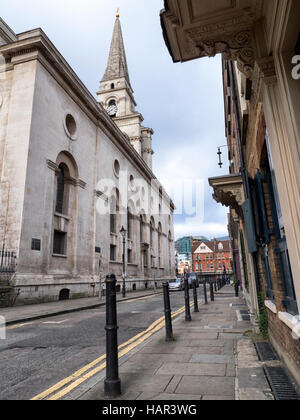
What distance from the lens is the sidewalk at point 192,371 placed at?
9.57 feet

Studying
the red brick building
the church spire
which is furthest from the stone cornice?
the red brick building

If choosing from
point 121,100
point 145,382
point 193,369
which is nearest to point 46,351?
point 145,382

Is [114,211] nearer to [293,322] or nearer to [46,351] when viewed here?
[46,351]

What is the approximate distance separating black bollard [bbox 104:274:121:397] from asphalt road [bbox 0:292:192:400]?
0.94 metres

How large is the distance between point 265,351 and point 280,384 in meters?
1.46

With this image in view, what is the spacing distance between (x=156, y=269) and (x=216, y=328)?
34.8 m

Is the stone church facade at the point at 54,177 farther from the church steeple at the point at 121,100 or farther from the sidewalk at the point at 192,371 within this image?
the church steeple at the point at 121,100

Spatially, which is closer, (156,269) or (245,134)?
(245,134)

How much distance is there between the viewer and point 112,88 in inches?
1832

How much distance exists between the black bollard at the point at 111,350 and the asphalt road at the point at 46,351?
3.08ft

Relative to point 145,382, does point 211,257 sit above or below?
above

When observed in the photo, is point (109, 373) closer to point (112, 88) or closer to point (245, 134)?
point (245, 134)

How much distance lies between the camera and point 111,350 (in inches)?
123

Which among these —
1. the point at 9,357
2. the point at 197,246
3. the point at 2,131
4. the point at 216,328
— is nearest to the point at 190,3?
the point at 9,357
